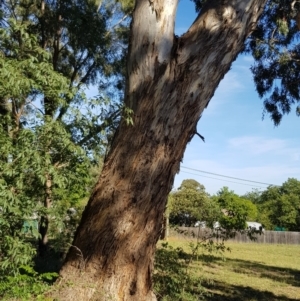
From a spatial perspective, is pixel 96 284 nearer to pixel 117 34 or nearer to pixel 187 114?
pixel 187 114

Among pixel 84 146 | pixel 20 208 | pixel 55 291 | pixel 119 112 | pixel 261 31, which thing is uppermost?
pixel 261 31

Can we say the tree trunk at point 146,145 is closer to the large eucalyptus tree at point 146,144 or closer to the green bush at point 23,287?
the large eucalyptus tree at point 146,144

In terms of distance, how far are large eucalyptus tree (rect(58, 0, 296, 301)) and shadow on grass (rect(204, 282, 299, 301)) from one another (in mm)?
5190

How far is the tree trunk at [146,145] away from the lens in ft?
14.8

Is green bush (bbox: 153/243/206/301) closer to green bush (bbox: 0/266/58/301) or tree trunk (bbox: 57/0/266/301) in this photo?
tree trunk (bbox: 57/0/266/301)

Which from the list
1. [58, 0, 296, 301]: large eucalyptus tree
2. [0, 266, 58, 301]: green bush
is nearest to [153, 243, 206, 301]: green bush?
[58, 0, 296, 301]: large eucalyptus tree

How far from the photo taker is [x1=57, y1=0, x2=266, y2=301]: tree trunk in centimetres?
450

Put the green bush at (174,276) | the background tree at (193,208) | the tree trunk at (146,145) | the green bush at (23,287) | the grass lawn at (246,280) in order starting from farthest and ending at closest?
the grass lawn at (246,280) < the background tree at (193,208) < the green bush at (174,276) < the tree trunk at (146,145) < the green bush at (23,287)

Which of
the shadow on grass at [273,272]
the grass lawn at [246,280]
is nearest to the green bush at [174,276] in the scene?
the grass lawn at [246,280]

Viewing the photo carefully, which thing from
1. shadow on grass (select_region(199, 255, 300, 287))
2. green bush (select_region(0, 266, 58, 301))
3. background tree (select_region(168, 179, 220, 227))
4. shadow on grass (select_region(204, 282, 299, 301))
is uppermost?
background tree (select_region(168, 179, 220, 227))

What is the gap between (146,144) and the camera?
4613 millimetres

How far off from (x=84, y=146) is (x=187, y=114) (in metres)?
1.07

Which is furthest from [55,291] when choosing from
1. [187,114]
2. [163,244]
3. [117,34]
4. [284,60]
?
[117,34]

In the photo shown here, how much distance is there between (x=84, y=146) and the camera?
4578mm
